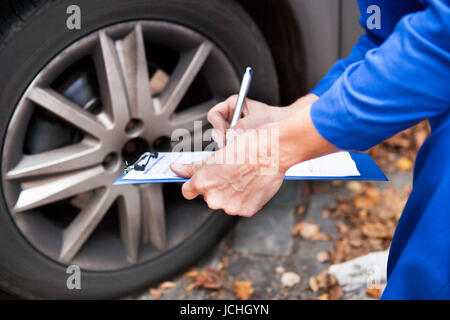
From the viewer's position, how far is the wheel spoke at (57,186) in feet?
5.00

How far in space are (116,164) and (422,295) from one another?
1132 mm

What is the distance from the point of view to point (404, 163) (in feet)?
9.51

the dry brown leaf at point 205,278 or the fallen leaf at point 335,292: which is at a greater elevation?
the dry brown leaf at point 205,278

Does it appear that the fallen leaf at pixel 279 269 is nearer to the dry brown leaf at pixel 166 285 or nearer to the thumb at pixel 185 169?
the dry brown leaf at pixel 166 285

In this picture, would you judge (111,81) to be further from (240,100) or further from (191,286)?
(191,286)

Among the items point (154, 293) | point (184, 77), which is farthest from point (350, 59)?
point (154, 293)

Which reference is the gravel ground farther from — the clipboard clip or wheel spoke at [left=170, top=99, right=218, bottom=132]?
the clipboard clip

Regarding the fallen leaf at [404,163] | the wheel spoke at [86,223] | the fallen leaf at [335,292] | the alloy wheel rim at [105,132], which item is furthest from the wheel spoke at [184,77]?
the fallen leaf at [404,163]

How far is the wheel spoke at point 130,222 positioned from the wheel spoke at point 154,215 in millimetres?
45

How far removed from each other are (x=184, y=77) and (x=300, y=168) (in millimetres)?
740

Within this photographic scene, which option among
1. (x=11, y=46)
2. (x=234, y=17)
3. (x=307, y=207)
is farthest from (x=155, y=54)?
(x=307, y=207)

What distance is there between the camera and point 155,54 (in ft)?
6.09

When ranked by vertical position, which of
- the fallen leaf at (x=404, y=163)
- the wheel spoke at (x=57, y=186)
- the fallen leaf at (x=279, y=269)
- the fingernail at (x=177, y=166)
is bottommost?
the fallen leaf at (x=279, y=269)

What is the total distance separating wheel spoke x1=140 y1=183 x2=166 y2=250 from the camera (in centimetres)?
177
